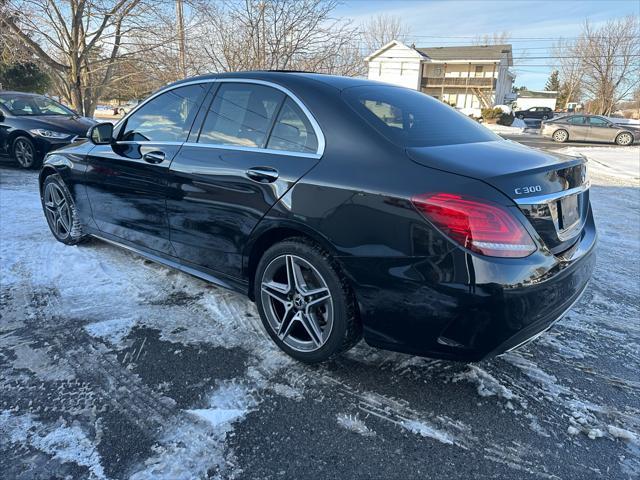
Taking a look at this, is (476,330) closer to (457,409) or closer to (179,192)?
(457,409)

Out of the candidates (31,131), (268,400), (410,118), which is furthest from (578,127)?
(268,400)

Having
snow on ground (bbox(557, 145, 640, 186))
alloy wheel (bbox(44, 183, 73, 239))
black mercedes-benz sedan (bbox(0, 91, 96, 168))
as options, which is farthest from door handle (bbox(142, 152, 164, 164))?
snow on ground (bbox(557, 145, 640, 186))

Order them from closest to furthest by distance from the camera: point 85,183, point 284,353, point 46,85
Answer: point 284,353 → point 85,183 → point 46,85

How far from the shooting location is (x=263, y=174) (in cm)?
271

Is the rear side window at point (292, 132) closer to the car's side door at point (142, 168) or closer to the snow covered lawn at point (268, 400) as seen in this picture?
the car's side door at point (142, 168)

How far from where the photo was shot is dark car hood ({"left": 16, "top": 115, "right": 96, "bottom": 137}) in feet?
28.5

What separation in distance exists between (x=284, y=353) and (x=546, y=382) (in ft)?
5.01

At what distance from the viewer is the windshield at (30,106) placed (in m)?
9.10

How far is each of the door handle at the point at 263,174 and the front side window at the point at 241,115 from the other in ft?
0.60

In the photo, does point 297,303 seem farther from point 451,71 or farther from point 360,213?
point 451,71

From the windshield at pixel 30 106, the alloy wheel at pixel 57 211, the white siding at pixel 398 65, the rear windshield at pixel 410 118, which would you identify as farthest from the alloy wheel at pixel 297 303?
the white siding at pixel 398 65

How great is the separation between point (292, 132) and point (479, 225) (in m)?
1.25

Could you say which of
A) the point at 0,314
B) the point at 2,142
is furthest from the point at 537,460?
the point at 2,142

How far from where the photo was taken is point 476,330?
2.12 meters
